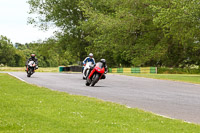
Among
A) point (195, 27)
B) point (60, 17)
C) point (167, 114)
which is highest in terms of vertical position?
point (60, 17)

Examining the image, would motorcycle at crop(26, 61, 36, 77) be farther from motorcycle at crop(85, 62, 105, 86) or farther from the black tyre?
the black tyre

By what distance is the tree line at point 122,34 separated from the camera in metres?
51.5

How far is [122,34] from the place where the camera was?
2126 inches

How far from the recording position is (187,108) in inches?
456

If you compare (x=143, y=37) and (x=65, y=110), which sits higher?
(x=143, y=37)

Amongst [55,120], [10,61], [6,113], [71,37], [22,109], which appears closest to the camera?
[55,120]

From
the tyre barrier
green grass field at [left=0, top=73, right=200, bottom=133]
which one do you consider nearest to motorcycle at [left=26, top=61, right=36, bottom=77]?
green grass field at [left=0, top=73, right=200, bottom=133]

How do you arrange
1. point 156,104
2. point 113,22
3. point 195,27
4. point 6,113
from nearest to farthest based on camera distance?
point 6,113 → point 156,104 → point 195,27 → point 113,22

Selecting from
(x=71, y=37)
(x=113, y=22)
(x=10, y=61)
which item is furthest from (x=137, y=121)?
(x=10, y=61)

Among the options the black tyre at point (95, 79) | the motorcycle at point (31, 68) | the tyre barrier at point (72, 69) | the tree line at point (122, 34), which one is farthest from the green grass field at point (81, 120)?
the tyre barrier at point (72, 69)

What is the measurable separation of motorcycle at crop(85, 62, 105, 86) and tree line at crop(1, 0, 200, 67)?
19912mm

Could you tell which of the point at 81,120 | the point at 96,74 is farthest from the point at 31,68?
the point at 81,120

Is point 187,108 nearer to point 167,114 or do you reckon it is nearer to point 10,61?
point 167,114

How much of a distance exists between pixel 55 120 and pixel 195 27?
3192 centimetres
